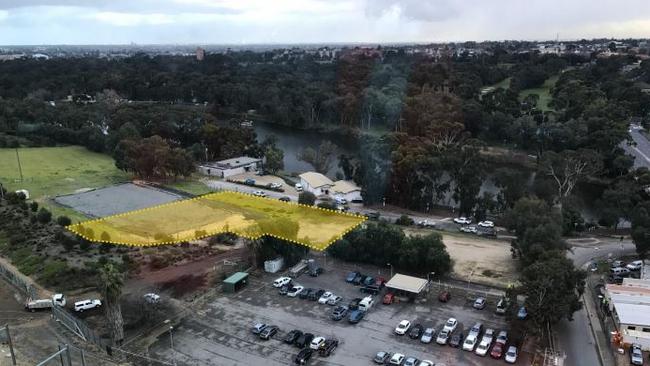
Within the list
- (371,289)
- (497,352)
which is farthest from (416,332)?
(371,289)

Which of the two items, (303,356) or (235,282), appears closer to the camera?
(303,356)

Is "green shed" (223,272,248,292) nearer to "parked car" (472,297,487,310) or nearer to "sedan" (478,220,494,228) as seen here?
"parked car" (472,297,487,310)

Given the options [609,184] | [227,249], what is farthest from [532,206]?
[609,184]

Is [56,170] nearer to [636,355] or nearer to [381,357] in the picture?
[381,357]

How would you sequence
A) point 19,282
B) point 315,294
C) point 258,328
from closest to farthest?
1. point 258,328
2. point 315,294
3. point 19,282

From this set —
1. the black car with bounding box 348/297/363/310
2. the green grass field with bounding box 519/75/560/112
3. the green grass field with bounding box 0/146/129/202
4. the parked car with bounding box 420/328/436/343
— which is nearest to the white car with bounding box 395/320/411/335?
the parked car with bounding box 420/328/436/343

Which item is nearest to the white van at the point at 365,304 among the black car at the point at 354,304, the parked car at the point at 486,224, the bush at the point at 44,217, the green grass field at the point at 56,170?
the black car at the point at 354,304

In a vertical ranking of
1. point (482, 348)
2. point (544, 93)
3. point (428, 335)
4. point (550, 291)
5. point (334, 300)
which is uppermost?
point (544, 93)
